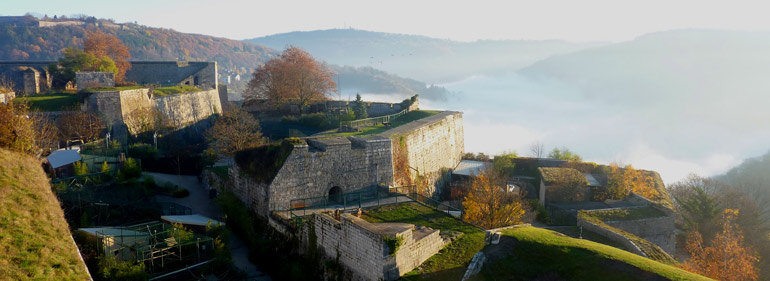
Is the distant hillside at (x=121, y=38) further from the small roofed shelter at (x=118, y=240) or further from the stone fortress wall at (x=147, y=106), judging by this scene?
the small roofed shelter at (x=118, y=240)

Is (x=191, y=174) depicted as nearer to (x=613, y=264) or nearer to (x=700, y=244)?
(x=613, y=264)

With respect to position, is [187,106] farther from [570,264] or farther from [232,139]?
[570,264]

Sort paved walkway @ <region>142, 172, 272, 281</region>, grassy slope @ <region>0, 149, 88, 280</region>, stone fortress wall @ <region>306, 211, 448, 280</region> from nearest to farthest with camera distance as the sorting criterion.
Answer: grassy slope @ <region>0, 149, 88, 280</region> < stone fortress wall @ <region>306, 211, 448, 280</region> < paved walkway @ <region>142, 172, 272, 281</region>

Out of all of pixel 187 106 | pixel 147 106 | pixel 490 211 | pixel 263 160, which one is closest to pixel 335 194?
pixel 263 160

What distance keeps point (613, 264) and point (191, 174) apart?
2120 cm

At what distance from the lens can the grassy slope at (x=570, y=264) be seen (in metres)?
12.0

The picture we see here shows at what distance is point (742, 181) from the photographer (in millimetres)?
52406

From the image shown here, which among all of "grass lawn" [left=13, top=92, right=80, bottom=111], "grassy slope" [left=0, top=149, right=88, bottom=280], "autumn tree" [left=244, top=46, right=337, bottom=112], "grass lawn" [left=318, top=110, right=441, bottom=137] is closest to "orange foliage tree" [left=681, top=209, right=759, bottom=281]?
"grass lawn" [left=318, top=110, right=441, bottom=137]

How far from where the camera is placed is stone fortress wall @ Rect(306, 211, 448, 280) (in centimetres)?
1345

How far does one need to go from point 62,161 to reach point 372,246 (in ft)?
49.7

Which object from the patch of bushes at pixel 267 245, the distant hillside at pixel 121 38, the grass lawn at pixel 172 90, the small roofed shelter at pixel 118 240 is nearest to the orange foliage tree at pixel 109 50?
the grass lawn at pixel 172 90

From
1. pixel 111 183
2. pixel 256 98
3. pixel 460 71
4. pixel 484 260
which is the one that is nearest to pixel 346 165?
pixel 484 260

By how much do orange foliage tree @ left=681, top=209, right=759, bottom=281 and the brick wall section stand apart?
39.1ft

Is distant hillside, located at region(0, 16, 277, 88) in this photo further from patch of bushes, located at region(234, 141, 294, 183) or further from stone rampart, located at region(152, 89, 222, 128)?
patch of bushes, located at region(234, 141, 294, 183)
